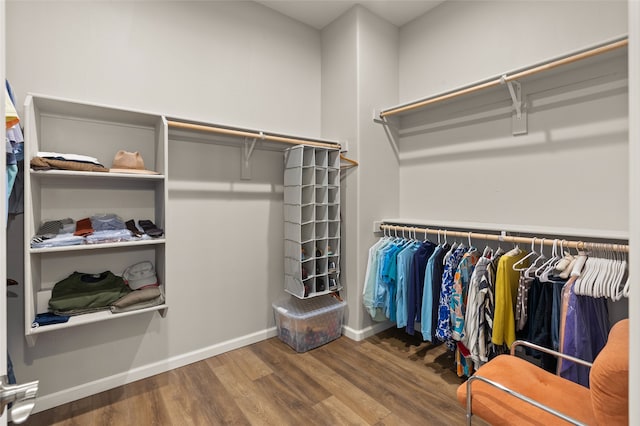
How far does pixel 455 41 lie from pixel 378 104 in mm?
775

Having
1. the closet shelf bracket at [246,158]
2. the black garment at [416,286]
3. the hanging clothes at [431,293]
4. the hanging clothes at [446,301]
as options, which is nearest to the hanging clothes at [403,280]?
the black garment at [416,286]

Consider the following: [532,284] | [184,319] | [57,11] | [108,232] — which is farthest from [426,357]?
[57,11]

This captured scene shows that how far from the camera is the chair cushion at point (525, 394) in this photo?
4.12 feet

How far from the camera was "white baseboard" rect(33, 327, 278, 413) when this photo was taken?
1.97 meters

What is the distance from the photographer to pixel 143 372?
2262mm

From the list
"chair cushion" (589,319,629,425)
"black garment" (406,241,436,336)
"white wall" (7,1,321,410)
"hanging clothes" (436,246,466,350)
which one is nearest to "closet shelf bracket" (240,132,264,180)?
"white wall" (7,1,321,410)

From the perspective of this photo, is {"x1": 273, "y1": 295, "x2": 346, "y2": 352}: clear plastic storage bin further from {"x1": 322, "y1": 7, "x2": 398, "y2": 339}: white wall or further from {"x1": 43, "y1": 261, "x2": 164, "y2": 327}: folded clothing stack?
{"x1": 43, "y1": 261, "x2": 164, "y2": 327}: folded clothing stack

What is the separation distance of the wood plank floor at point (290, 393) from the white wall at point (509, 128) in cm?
126

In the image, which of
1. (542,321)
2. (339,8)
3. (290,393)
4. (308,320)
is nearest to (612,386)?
(542,321)

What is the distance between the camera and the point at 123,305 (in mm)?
1903

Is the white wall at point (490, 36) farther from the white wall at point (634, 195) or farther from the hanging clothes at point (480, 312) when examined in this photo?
the white wall at point (634, 195)

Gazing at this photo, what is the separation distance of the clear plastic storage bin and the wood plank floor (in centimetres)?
10

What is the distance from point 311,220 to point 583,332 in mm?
1813

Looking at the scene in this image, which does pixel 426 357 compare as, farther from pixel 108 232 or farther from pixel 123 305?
pixel 108 232
